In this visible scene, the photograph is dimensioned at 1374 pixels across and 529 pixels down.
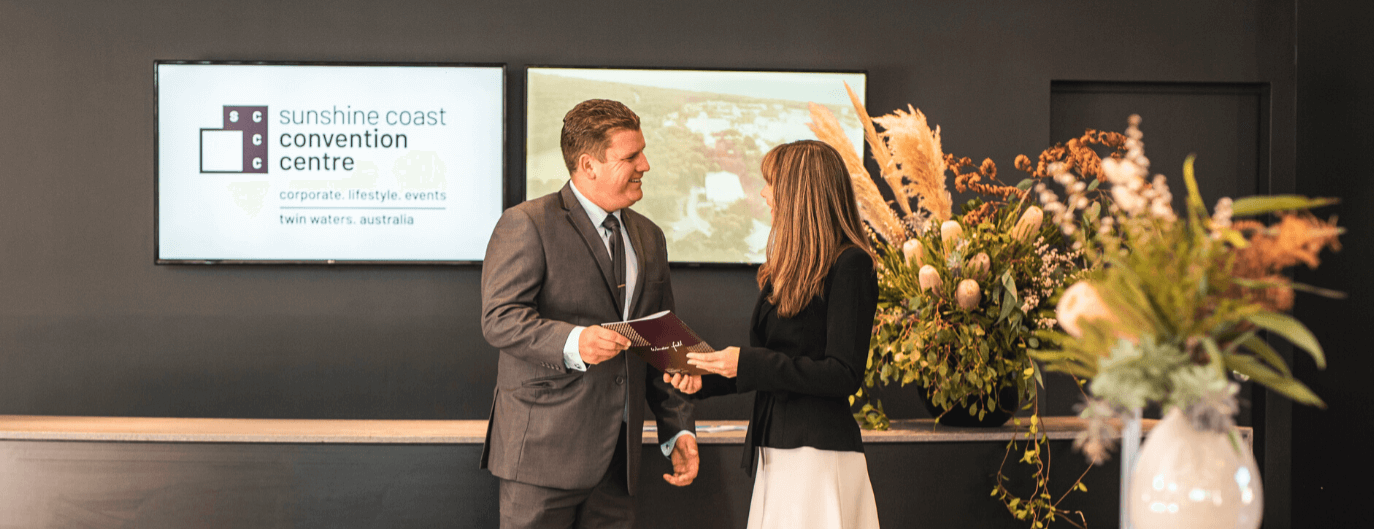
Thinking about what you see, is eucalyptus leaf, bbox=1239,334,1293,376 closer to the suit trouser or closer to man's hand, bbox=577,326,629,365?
man's hand, bbox=577,326,629,365

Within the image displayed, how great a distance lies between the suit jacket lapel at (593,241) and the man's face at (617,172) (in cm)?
6

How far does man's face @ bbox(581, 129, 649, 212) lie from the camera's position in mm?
2084

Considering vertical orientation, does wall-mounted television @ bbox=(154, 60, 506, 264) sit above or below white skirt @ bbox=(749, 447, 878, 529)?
above

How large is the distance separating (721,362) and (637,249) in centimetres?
43

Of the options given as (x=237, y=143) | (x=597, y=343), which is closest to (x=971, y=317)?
(x=597, y=343)

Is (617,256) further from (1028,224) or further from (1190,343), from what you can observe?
(1190,343)

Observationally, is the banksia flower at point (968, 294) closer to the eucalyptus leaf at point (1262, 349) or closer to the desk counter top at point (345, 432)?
the desk counter top at point (345, 432)

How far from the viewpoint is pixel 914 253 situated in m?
2.46

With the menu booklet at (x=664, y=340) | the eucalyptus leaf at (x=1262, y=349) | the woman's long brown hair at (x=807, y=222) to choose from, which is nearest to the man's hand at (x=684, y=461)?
the menu booklet at (x=664, y=340)

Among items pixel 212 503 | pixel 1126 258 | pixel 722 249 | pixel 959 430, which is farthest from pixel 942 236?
pixel 212 503

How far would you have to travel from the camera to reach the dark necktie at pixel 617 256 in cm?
208

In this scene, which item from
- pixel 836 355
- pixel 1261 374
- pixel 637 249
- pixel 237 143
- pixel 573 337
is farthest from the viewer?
pixel 237 143

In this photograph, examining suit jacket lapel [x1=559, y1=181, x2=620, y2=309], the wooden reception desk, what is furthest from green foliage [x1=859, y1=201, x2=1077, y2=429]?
suit jacket lapel [x1=559, y1=181, x2=620, y2=309]

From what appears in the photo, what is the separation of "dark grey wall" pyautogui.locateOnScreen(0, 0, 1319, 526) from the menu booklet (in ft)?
4.13
